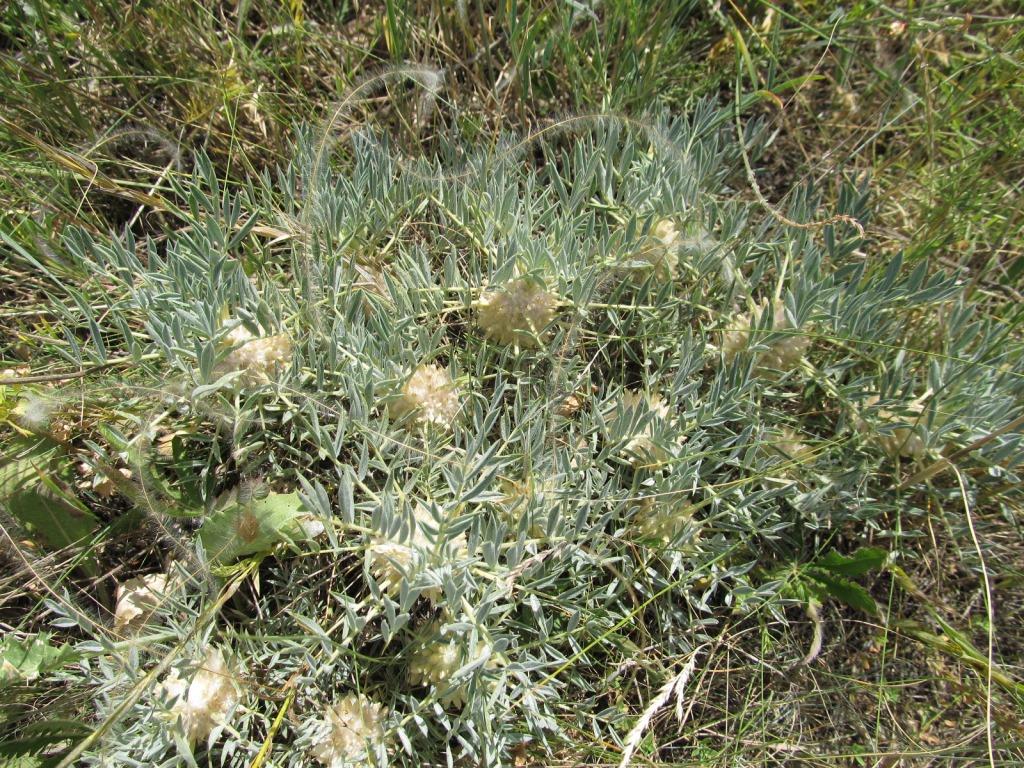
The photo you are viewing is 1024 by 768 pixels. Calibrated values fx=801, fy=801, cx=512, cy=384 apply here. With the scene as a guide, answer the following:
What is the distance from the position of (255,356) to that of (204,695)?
0.68 m

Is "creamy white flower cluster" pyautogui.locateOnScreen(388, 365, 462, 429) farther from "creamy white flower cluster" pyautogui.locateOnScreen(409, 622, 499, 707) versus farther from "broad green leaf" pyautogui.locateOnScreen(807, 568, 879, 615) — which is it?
"broad green leaf" pyautogui.locateOnScreen(807, 568, 879, 615)

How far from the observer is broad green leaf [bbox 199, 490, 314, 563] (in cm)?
164

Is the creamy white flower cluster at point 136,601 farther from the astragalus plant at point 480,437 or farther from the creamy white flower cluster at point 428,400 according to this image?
the creamy white flower cluster at point 428,400

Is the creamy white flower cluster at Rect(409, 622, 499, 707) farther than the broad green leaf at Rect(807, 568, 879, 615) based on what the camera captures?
No

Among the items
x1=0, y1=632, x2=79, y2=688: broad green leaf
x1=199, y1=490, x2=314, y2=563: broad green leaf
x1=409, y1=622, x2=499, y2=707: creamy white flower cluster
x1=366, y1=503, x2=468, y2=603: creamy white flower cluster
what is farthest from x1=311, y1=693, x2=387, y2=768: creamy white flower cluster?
x1=0, y1=632, x2=79, y2=688: broad green leaf

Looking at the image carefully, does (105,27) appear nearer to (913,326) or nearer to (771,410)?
(771,410)

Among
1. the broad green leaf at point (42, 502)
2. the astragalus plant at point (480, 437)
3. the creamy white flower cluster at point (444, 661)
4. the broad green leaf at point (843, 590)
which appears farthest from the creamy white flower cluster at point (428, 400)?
the broad green leaf at point (843, 590)

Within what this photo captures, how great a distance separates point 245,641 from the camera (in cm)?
176

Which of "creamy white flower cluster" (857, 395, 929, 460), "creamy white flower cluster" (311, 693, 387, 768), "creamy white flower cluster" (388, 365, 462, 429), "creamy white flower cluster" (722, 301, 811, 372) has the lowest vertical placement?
"creamy white flower cluster" (311, 693, 387, 768)

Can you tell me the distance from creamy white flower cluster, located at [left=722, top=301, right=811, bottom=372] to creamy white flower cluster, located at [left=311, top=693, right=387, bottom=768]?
3.64 ft

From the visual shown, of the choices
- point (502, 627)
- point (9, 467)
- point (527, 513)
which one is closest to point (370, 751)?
point (502, 627)

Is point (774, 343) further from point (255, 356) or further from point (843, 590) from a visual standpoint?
point (255, 356)

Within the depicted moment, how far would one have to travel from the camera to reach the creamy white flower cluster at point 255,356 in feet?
5.47

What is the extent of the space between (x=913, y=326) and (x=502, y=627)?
1288 mm
